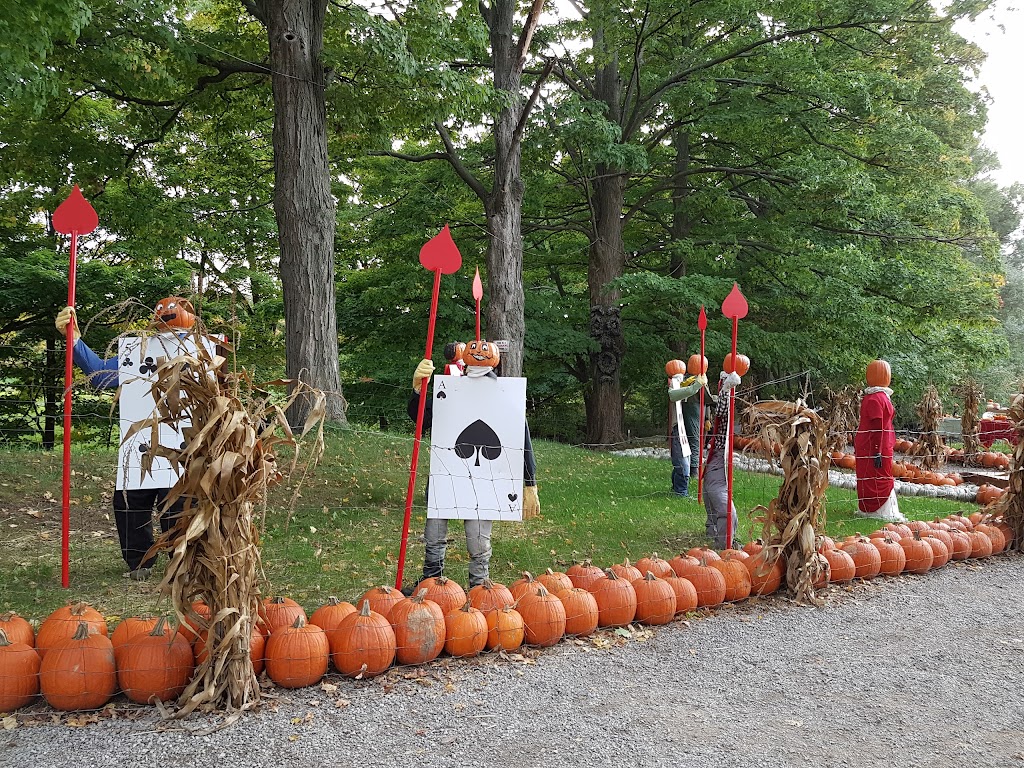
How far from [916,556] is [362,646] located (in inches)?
192

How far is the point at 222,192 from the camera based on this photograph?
15.8 meters

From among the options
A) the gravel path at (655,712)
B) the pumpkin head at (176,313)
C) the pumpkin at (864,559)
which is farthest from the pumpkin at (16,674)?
the pumpkin at (864,559)

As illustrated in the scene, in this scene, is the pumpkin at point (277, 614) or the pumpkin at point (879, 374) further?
the pumpkin at point (879, 374)

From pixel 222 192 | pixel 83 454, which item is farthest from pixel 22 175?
pixel 83 454

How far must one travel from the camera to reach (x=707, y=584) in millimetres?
5324

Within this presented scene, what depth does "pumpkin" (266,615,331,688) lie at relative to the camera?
12.5ft

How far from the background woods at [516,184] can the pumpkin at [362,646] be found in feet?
22.5

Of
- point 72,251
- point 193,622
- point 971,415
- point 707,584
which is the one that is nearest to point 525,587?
point 707,584

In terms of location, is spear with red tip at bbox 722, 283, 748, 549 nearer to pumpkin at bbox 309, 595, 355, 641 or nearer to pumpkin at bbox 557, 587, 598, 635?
pumpkin at bbox 557, 587, 598, 635

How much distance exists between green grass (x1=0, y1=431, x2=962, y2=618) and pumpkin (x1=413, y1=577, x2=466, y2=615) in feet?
3.00

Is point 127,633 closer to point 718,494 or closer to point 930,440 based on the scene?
point 718,494

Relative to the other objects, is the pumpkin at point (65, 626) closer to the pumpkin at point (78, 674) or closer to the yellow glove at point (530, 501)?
the pumpkin at point (78, 674)

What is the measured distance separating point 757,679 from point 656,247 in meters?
15.4

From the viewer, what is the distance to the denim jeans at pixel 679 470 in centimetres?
Result: 970
